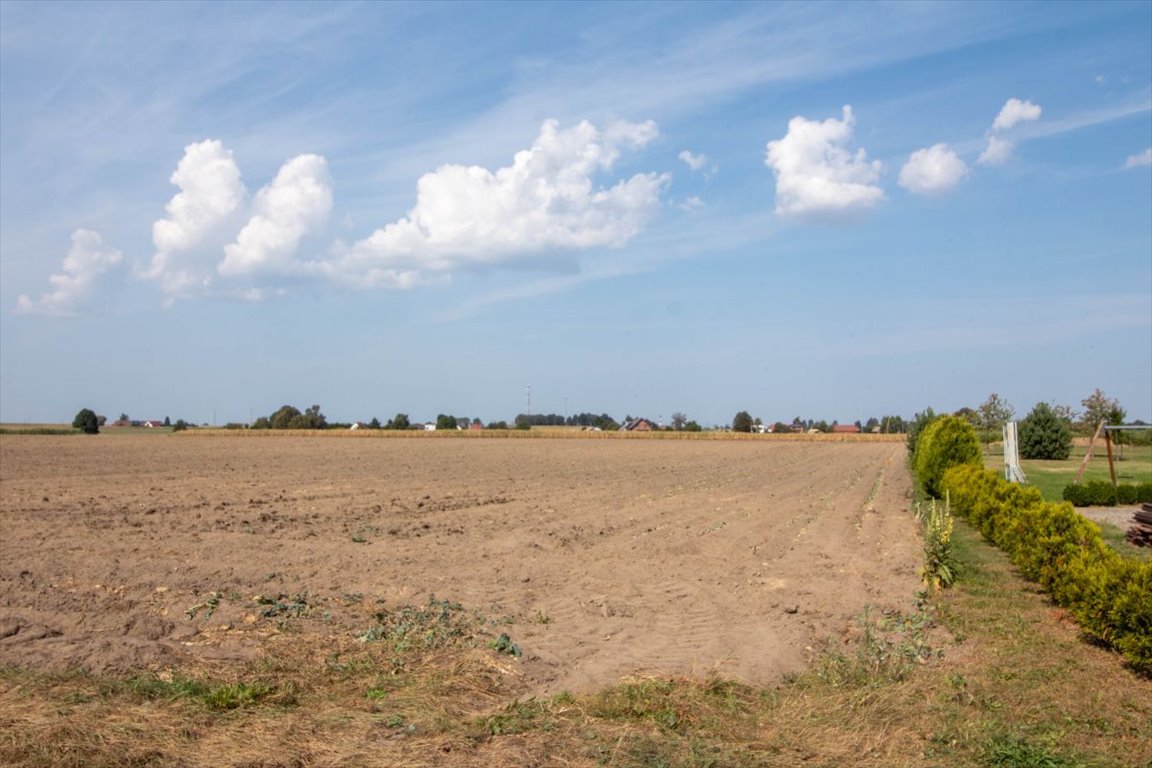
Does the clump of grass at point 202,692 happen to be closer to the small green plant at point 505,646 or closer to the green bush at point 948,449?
the small green plant at point 505,646

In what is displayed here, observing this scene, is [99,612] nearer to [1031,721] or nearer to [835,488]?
[1031,721]

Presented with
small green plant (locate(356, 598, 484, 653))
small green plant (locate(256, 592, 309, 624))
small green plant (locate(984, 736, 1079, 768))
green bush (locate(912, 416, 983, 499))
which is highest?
green bush (locate(912, 416, 983, 499))

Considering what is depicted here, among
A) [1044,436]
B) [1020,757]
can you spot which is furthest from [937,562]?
[1044,436]

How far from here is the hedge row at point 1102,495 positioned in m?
18.4

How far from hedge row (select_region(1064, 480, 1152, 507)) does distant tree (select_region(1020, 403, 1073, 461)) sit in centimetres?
2338

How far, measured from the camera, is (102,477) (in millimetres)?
25656

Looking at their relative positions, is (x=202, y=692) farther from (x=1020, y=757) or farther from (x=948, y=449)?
(x=948, y=449)

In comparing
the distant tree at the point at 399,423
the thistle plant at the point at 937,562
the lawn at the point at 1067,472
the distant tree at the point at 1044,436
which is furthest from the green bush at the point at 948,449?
the distant tree at the point at 399,423

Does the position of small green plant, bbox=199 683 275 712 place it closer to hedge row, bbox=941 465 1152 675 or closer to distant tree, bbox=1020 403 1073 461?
hedge row, bbox=941 465 1152 675

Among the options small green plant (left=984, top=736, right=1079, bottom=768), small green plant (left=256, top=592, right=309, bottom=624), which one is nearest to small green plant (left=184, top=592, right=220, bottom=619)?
small green plant (left=256, top=592, right=309, bottom=624)

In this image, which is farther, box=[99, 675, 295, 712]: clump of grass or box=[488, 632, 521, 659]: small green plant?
box=[488, 632, 521, 659]: small green plant

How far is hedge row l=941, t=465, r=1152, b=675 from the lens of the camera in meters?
6.67

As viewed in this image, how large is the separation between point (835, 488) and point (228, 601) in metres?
19.6

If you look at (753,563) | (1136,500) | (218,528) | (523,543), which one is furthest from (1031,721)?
(1136,500)
